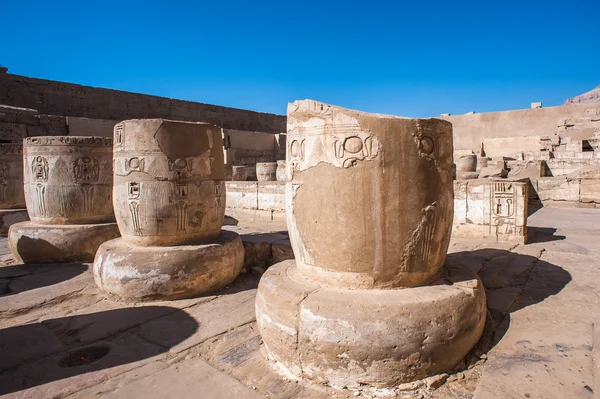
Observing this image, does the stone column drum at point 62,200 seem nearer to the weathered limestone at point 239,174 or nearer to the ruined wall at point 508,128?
the weathered limestone at point 239,174

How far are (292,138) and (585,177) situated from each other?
797 centimetres

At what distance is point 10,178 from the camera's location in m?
6.66

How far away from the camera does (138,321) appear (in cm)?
312

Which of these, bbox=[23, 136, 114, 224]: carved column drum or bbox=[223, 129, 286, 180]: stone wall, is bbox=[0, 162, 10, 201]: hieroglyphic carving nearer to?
bbox=[23, 136, 114, 224]: carved column drum

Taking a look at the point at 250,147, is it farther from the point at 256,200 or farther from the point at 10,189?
the point at 10,189

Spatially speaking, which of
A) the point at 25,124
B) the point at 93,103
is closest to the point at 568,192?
the point at 25,124

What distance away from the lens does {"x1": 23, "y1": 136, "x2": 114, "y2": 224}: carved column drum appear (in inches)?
188

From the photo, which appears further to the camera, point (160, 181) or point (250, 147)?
point (250, 147)

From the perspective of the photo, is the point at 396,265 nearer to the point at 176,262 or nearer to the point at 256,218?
the point at 176,262

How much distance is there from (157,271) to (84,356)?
39.3 inches

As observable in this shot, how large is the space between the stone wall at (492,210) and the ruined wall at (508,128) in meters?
16.2

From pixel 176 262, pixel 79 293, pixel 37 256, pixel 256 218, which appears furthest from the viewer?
pixel 256 218

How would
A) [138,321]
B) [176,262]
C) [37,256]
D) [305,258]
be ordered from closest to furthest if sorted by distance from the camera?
[305,258], [138,321], [176,262], [37,256]

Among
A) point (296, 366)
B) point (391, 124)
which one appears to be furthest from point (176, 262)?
point (391, 124)
